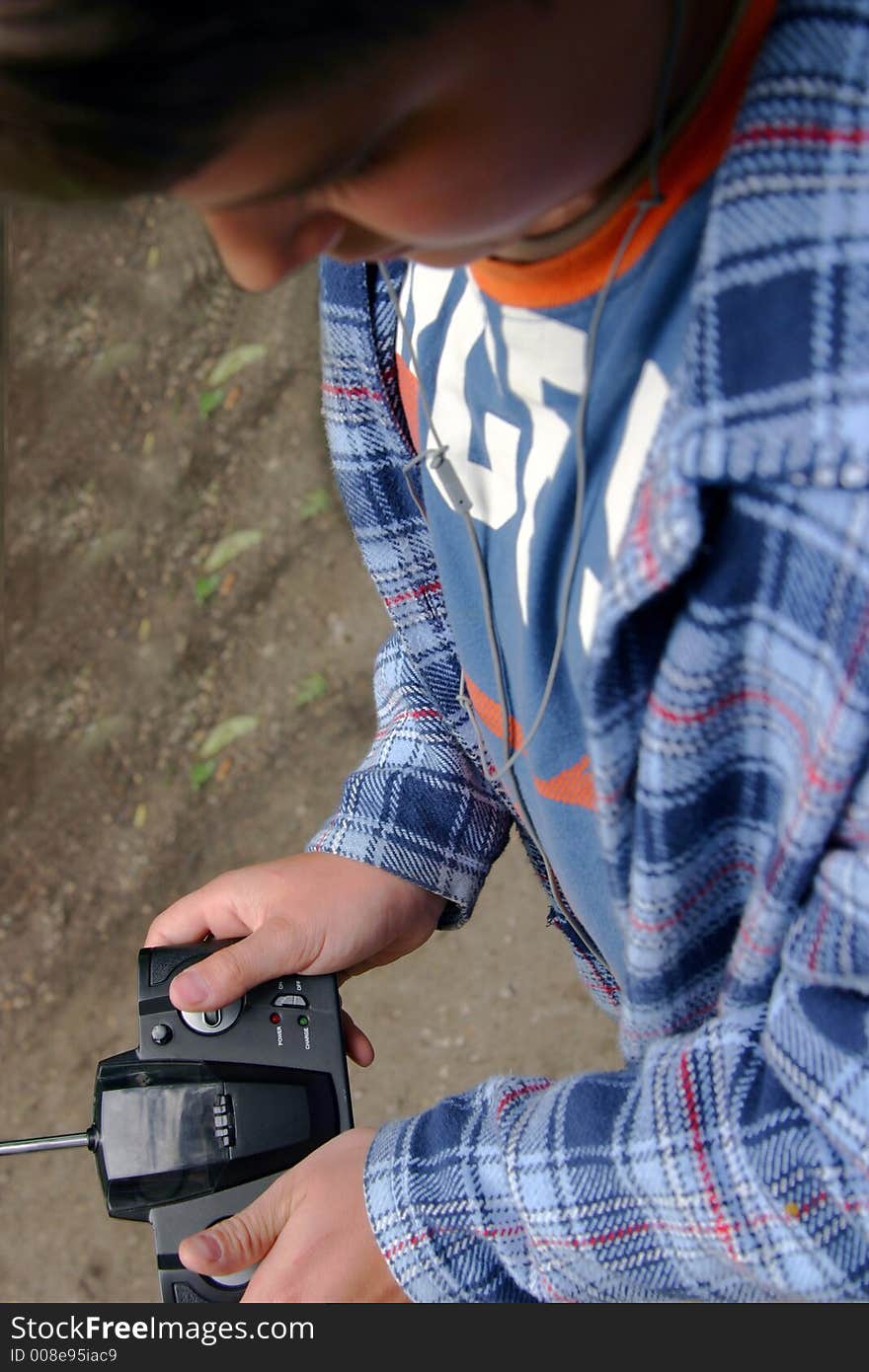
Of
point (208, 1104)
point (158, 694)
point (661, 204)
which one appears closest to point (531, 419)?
point (661, 204)

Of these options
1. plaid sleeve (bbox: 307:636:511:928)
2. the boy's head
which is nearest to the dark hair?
the boy's head

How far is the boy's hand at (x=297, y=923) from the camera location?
3.05 ft

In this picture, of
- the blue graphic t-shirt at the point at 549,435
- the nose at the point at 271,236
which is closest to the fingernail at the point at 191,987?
the blue graphic t-shirt at the point at 549,435

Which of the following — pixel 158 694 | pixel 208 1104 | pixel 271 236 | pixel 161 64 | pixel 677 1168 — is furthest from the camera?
pixel 158 694

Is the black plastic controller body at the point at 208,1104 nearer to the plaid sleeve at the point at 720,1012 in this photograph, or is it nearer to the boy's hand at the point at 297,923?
the boy's hand at the point at 297,923

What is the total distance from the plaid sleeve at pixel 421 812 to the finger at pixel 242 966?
3.4 inches

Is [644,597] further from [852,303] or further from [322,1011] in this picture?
[322,1011]

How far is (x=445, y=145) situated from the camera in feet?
1.51

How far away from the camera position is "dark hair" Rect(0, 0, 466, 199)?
0.38 m

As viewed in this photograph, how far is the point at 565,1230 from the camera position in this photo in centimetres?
67

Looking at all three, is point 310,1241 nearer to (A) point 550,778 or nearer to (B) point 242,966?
(B) point 242,966

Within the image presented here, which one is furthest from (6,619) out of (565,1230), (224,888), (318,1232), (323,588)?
(565,1230)

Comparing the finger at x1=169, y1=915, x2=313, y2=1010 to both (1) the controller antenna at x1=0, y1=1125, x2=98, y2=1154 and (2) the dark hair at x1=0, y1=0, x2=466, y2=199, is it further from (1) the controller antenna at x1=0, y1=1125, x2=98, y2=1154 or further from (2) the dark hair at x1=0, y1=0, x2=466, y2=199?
(2) the dark hair at x1=0, y1=0, x2=466, y2=199

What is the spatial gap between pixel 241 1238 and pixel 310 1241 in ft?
0.23
